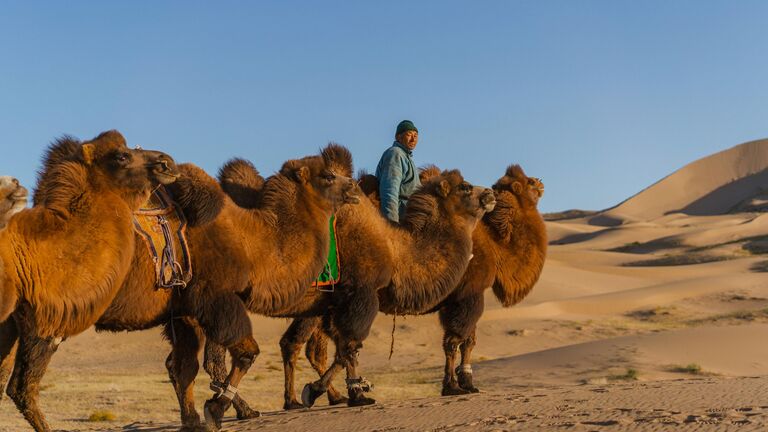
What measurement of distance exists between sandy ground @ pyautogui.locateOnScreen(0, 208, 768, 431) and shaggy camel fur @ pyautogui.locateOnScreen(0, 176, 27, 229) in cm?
298

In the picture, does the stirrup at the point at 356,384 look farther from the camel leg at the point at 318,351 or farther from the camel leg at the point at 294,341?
the camel leg at the point at 318,351

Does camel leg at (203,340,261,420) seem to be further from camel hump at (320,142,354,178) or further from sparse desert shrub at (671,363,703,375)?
sparse desert shrub at (671,363,703,375)

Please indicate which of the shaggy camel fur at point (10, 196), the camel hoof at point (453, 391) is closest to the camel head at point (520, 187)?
the camel hoof at point (453, 391)

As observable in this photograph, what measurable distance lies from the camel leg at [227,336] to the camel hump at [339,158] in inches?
85.5

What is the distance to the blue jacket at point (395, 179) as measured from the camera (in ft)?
34.3

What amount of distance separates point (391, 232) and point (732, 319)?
19.1 m

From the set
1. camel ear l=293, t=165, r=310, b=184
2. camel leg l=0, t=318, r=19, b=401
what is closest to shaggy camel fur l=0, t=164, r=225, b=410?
camel leg l=0, t=318, r=19, b=401

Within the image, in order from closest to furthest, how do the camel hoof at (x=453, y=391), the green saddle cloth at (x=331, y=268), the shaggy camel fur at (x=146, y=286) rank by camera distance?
1. the shaggy camel fur at (x=146, y=286)
2. the green saddle cloth at (x=331, y=268)
3. the camel hoof at (x=453, y=391)

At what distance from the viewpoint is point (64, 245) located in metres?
6.27

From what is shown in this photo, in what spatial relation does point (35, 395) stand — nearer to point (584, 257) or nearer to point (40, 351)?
point (40, 351)

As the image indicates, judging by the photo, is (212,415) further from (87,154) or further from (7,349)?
(87,154)

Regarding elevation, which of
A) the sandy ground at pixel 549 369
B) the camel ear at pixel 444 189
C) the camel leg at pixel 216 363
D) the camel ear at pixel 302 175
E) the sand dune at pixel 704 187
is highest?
the sand dune at pixel 704 187

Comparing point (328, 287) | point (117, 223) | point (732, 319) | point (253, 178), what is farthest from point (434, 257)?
point (732, 319)

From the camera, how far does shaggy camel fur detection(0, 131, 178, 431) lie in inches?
240
